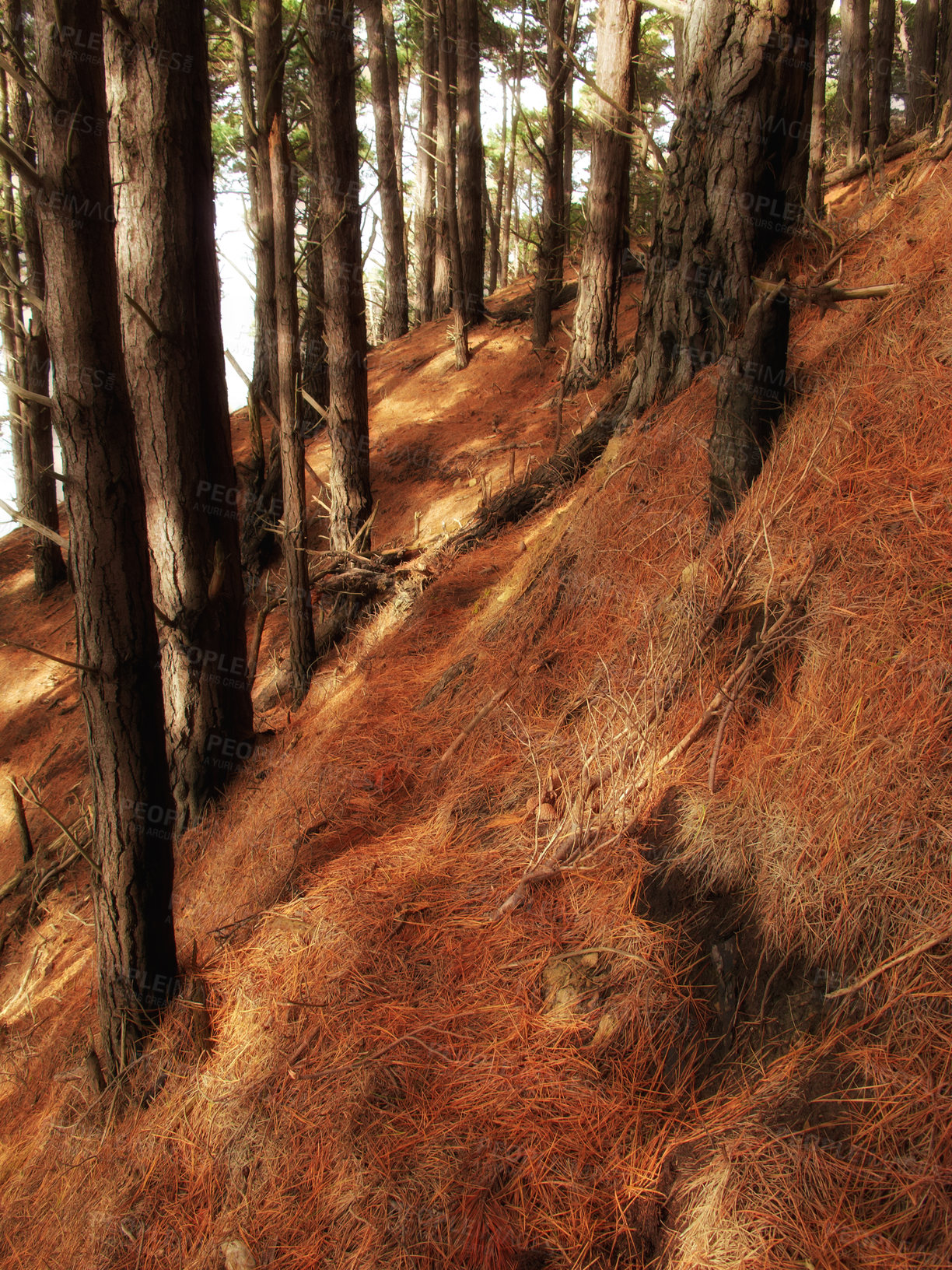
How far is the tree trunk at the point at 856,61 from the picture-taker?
1133 cm

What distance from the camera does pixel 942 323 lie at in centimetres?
348

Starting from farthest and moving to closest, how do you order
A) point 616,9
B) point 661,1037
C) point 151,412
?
1. point 616,9
2. point 151,412
3. point 661,1037

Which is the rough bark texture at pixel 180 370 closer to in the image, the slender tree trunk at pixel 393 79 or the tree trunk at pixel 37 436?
the tree trunk at pixel 37 436

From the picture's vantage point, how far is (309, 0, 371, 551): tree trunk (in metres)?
6.70

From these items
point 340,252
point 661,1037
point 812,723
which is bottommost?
point 661,1037

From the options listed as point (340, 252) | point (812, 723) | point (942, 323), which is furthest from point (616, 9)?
point (812, 723)

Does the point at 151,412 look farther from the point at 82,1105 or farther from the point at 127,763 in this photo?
the point at 82,1105

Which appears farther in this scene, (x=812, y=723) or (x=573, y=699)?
(x=573, y=699)

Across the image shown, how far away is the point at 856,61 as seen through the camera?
11266mm

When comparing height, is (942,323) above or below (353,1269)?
above

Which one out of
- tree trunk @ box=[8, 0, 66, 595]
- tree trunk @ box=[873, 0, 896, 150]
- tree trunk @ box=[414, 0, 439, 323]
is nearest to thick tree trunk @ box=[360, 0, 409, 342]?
tree trunk @ box=[414, 0, 439, 323]

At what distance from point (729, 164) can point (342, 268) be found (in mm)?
3864

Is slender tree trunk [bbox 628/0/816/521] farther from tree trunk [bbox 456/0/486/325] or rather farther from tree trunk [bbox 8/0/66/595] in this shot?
tree trunk [bbox 456/0/486/325]

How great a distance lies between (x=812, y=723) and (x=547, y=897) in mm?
1141
